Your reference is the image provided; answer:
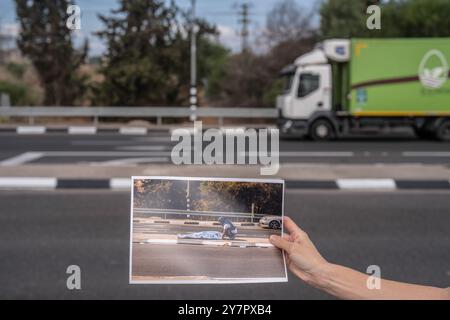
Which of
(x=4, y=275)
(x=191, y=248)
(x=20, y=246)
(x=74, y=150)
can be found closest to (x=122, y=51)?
(x=191, y=248)

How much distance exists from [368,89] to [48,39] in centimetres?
235

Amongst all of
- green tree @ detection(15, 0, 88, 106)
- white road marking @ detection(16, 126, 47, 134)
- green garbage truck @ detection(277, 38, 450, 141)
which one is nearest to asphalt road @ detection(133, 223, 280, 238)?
green tree @ detection(15, 0, 88, 106)

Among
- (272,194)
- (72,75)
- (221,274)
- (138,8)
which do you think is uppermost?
(138,8)

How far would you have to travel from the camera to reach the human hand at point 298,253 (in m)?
1.30

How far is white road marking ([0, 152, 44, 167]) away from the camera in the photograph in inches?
451

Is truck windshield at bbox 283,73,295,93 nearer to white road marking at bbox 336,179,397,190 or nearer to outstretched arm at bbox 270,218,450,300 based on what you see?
white road marking at bbox 336,179,397,190

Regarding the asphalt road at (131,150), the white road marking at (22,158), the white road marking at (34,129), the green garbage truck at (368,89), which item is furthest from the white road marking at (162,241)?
the white road marking at (22,158)

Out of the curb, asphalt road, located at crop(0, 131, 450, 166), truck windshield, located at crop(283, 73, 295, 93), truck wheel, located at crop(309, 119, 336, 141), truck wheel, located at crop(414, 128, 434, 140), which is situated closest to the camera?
the curb

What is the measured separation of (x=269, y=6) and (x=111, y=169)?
7.13 metres

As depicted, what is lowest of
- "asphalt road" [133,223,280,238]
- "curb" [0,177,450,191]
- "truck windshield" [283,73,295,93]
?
"curb" [0,177,450,191]

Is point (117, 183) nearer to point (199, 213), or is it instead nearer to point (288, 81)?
point (199, 213)

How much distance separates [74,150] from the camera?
14641 mm

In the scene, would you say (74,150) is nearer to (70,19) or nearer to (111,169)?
(111,169)

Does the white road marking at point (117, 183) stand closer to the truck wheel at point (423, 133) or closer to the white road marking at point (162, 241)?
the white road marking at point (162, 241)
